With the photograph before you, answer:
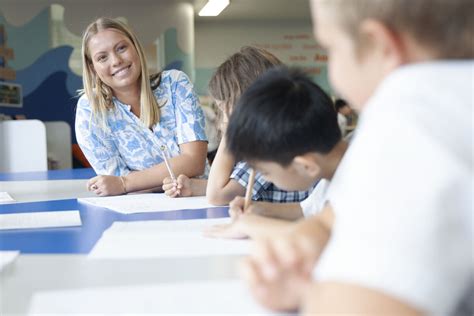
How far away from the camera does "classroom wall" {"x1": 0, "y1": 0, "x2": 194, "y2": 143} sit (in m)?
5.84

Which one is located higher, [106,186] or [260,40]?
[260,40]

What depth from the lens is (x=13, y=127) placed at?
10.2ft

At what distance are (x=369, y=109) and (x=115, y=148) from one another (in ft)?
4.57

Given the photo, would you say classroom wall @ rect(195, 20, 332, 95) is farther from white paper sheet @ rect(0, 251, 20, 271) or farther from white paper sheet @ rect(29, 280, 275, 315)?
white paper sheet @ rect(29, 280, 275, 315)

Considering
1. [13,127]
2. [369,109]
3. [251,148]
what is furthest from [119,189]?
[13,127]

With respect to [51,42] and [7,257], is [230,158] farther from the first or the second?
[51,42]

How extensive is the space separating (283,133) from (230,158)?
1.40ft

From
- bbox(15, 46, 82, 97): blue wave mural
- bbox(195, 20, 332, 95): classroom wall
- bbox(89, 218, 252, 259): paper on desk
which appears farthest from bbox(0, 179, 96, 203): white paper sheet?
bbox(195, 20, 332, 95): classroom wall

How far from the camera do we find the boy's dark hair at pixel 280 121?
816 millimetres

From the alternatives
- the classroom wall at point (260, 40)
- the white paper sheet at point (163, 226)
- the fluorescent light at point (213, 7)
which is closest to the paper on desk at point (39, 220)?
the white paper sheet at point (163, 226)

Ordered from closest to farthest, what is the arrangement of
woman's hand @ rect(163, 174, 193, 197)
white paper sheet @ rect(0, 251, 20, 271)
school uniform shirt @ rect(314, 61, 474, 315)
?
school uniform shirt @ rect(314, 61, 474, 315) < white paper sheet @ rect(0, 251, 20, 271) < woman's hand @ rect(163, 174, 193, 197)

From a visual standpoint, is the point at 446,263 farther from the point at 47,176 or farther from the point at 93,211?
the point at 47,176

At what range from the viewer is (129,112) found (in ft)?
5.52

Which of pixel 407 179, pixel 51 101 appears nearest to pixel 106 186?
pixel 407 179
